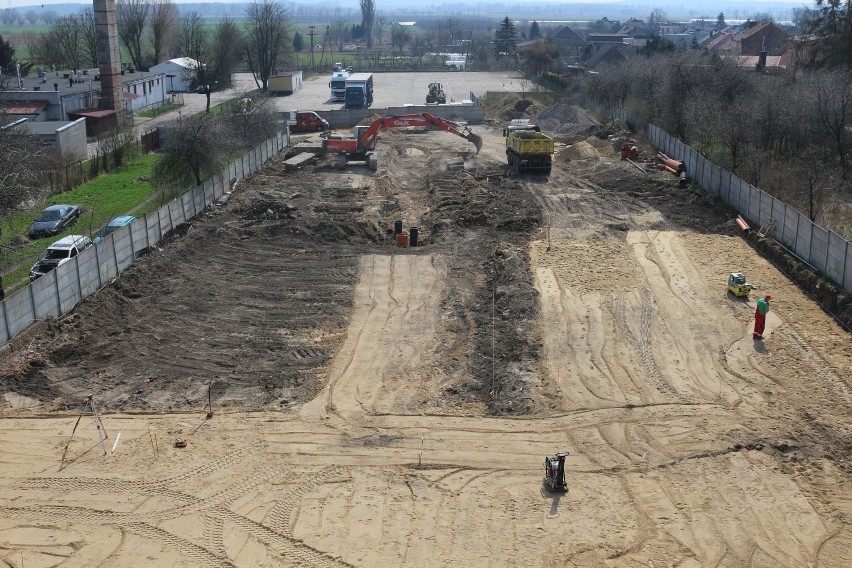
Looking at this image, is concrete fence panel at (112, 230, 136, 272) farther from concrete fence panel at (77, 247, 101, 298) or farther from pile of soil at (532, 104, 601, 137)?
pile of soil at (532, 104, 601, 137)

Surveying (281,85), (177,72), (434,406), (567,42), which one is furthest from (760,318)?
(567,42)

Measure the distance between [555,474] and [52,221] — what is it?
77.3 ft

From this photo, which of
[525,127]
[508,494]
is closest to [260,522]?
[508,494]

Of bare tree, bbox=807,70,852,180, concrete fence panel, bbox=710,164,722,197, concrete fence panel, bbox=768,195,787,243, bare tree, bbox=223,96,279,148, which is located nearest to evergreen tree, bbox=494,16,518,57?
bare tree, bbox=223,96,279,148

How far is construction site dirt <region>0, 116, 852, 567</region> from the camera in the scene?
14.4 m

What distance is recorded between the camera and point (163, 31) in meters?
101

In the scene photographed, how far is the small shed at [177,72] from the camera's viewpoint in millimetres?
82000

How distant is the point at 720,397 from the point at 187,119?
86.8 feet

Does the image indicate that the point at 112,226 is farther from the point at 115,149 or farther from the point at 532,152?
the point at 532,152

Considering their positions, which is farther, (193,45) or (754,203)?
(193,45)

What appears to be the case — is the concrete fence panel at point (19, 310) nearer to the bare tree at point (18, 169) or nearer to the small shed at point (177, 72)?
the bare tree at point (18, 169)

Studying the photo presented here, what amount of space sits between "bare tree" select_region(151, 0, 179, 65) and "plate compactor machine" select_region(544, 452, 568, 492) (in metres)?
93.6

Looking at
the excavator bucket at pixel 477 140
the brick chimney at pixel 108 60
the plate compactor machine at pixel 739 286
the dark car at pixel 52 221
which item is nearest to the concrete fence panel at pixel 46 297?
the dark car at pixel 52 221

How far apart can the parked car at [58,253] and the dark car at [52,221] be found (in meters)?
3.96
